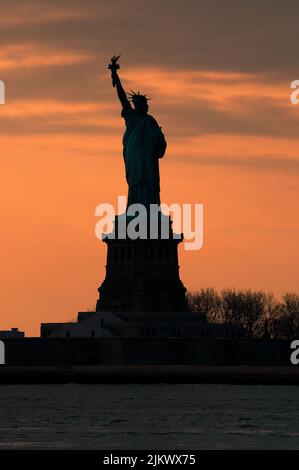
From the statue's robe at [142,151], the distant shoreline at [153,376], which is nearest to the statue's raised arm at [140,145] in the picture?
the statue's robe at [142,151]

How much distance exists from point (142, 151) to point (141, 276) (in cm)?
803

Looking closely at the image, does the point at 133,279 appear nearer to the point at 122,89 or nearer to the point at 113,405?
the point at 122,89

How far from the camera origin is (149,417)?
9675cm

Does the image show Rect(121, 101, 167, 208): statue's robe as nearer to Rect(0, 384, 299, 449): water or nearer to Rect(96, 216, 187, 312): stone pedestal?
Rect(96, 216, 187, 312): stone pedestal

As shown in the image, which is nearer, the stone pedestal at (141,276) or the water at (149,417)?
the water at (149,417)

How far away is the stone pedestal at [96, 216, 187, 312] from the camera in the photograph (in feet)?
479

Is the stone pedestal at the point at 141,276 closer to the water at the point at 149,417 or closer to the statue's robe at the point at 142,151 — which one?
the statue's robe at the point at 142,151

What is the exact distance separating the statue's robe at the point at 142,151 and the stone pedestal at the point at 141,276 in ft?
6.61

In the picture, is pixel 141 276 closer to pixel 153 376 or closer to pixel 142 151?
pixel 142 151

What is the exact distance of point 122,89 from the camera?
146 m

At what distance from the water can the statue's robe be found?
20.9 metres

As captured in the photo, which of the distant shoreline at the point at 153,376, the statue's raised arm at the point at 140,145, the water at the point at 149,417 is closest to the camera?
the water at the point at 149,417

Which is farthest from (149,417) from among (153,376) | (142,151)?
(142,151)

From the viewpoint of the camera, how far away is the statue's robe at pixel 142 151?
146 meters
